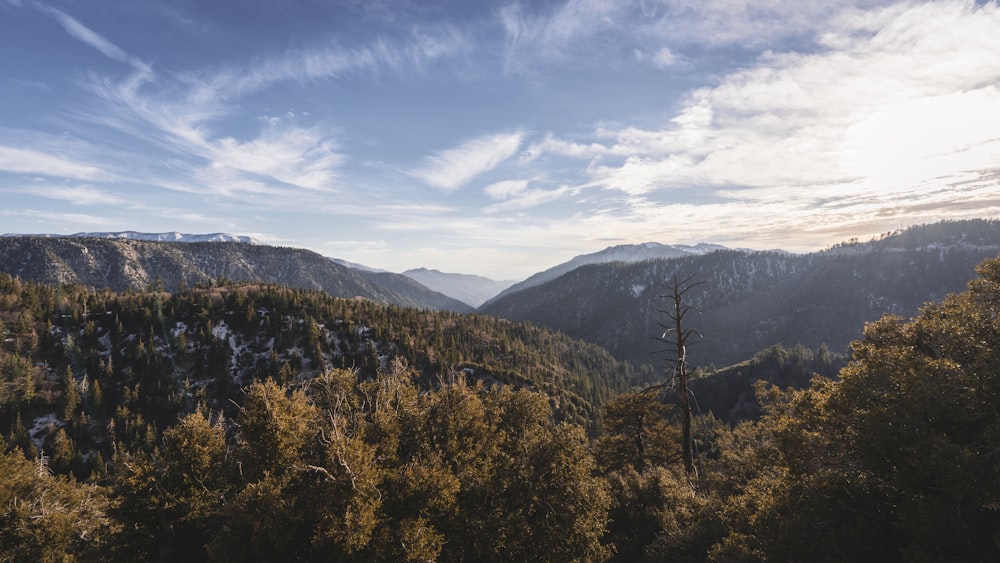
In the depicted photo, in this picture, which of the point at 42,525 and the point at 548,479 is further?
the point at 42,525

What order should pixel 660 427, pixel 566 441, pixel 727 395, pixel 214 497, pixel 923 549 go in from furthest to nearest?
pixel 727 395, pixel 660 427, pixel 214 497, pixel 566 441, pixel 923 549

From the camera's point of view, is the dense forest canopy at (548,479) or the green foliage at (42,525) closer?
the dense forest canopy at (548,479)

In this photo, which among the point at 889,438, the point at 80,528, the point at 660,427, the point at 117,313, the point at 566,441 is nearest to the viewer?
the point at 889,438

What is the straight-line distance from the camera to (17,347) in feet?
473

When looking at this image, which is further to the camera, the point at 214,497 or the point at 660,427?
the point at 660,427

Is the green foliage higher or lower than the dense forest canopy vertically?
lower

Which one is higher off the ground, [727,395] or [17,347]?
[17,347]

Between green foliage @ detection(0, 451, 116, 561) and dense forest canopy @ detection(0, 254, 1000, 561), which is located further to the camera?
green foliage @ detection(0, 451, 116, 561)

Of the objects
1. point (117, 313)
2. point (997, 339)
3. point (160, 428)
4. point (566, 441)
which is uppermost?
point (997, 339)

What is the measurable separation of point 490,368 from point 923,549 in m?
173

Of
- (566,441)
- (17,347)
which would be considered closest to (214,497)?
(566,441)

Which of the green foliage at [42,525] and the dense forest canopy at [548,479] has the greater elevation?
the dense forest canopy at [548,479]

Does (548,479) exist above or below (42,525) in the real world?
above

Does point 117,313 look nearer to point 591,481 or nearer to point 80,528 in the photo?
point 80,528
